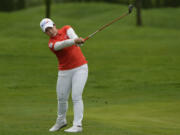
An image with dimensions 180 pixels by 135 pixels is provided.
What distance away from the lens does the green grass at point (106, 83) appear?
1205 centimetres

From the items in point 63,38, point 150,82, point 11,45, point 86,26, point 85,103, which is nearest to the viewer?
point 63,38

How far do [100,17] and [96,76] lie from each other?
45.7m

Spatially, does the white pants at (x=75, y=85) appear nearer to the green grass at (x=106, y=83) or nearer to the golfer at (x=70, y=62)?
the golfer at (x=70, y=62)

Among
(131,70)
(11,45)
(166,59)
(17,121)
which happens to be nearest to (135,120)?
(17,121)

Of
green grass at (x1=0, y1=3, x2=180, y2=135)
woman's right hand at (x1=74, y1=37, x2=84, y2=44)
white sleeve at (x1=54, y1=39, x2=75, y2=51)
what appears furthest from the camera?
green grass at (x1=0, y1=3, x2=180, y2=135)

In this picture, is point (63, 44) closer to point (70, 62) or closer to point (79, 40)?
point (79, 40)

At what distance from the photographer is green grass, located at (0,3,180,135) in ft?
39.5

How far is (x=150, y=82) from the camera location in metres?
23.3

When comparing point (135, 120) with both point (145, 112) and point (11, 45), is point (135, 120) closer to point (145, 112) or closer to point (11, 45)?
point (145, 112)

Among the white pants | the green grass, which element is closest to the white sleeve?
the white pants

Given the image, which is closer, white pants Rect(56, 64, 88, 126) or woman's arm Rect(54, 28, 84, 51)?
woman's arm Rect(54, 28, 84, 51)

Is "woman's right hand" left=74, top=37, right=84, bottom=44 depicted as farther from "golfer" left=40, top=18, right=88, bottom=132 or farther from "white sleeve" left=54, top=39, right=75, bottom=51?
"golfer" left=40, top=18, right=88, bottom=132

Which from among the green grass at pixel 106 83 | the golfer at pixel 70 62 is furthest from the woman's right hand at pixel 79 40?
the green grass at pixel 106 83

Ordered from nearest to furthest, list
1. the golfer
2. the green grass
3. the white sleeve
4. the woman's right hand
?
the woman's right hand
the white sleeve
the golfer
the green grass
